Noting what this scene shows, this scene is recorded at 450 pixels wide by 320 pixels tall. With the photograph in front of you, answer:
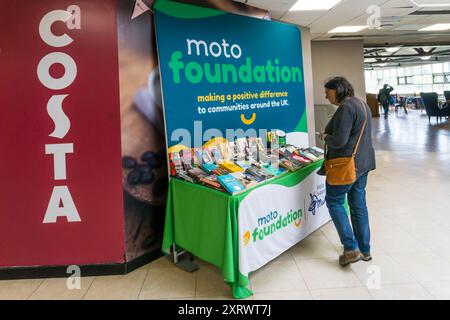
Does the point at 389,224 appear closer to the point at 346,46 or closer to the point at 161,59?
the point at 161,59

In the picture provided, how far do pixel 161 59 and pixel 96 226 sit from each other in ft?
4.74

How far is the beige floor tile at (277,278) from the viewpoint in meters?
2.51

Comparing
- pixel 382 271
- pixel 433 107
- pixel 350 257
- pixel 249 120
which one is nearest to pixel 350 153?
pixel 350 257

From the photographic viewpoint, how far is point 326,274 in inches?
105

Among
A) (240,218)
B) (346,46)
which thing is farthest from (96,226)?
(346,46)

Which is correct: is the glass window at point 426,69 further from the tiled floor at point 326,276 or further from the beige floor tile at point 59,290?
the beige floor tile at point 59,290

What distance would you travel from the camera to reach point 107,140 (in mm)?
2678

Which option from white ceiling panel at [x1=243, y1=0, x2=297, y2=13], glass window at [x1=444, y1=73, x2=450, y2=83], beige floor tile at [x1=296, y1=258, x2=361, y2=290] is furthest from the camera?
glass window at [x1=444, y1=73, x2=450, y2=83]

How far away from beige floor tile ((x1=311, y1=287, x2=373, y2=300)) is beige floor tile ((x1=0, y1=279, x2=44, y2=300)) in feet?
6.87

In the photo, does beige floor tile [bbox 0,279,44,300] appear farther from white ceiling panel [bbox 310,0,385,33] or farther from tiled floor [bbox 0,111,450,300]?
white ceiling panel [bbox 310,0,385,33]

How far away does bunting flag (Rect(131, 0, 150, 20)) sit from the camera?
8.95 ft

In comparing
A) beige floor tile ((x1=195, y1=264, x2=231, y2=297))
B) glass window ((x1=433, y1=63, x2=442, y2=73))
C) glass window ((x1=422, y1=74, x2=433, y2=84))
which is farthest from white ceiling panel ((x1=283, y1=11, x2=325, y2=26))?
glass window ((x1=422, y1=74, x2=433, y2=84))

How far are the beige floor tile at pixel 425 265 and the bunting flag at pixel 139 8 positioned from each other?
2.90 m

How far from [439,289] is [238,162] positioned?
173cm
